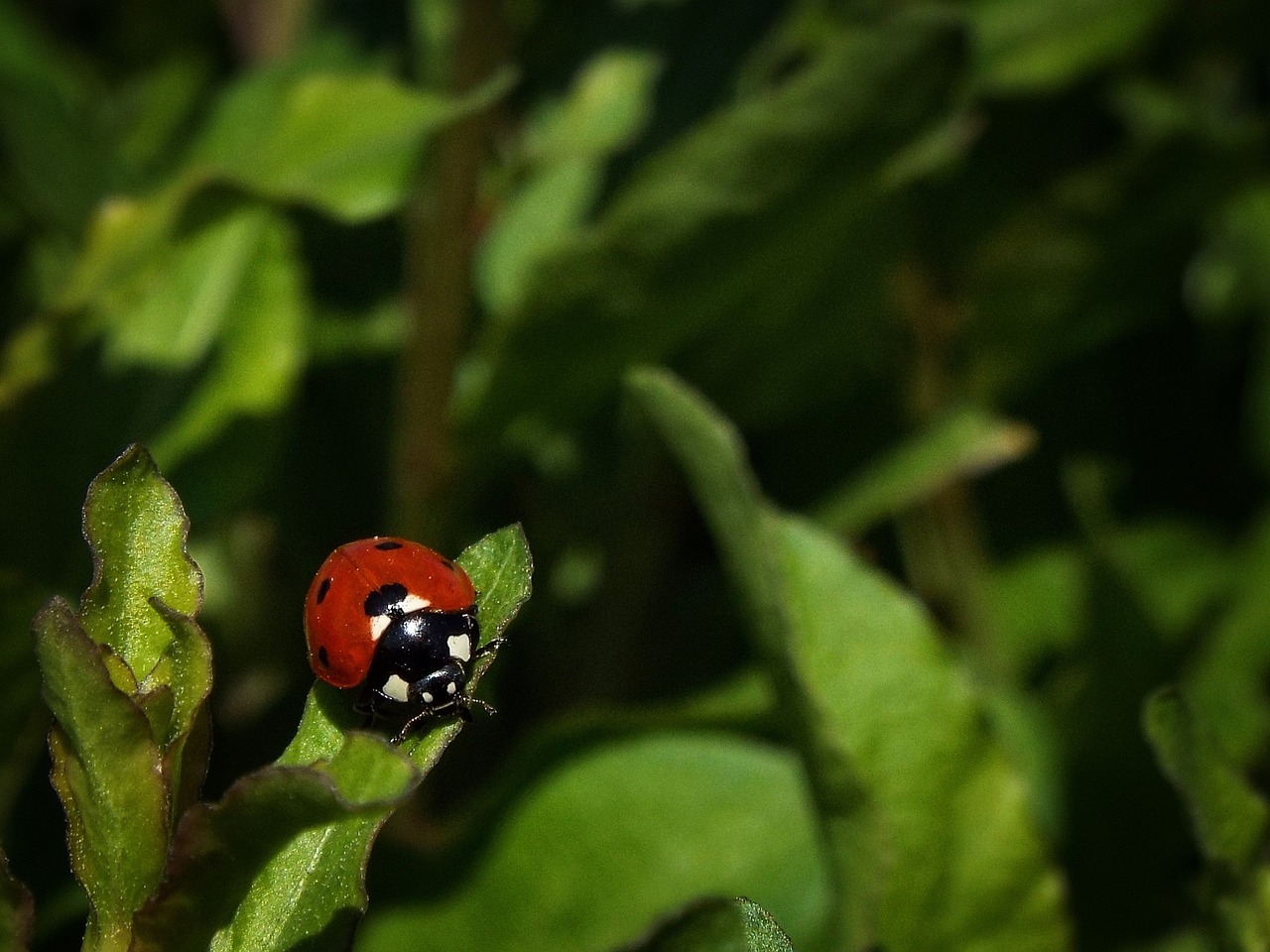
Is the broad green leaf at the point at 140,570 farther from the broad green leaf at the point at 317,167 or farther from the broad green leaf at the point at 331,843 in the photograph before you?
the broad green leaf at the point at 317,167

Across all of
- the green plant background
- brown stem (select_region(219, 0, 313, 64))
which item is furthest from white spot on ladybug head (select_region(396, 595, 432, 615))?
brown stem (select_region(219, 0, 313, 64))

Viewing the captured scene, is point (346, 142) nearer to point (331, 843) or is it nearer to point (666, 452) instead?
point (666, 452)

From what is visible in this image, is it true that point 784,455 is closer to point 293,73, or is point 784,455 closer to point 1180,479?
point 1180,479

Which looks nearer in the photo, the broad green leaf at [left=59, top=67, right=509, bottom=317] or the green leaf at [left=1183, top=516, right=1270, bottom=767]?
Answer: the broad green leaf at [left=59, top=67, right=509, bottom=317]

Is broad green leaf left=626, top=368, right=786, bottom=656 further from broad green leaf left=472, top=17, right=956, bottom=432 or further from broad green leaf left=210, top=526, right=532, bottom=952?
broad green leaf left=210, top=526, right=532, bottom=952

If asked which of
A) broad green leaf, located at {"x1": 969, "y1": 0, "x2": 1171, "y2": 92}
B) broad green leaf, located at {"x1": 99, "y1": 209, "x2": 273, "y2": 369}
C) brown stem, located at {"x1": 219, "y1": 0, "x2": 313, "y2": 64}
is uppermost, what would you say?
brown stem, located at {"x1": 219, "y1": 0, "x2": 313, "y2": 64}

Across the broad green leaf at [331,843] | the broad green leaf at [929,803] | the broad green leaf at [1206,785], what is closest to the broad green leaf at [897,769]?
the broad green leaf at [929,803]

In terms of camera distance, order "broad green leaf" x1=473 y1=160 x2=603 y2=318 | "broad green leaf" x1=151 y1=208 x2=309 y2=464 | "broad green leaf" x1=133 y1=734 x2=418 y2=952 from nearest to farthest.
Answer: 1. "broad green leaf" x1=133 y1=734 x2=418 y2=952
2. "broad green leaf" x1=151 y1=208 x2=309 y2=464
3. "broad green leaf" x1=473 y1=160 x2=603 y2=318

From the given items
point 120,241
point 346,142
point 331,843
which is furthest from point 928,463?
point 331,843
